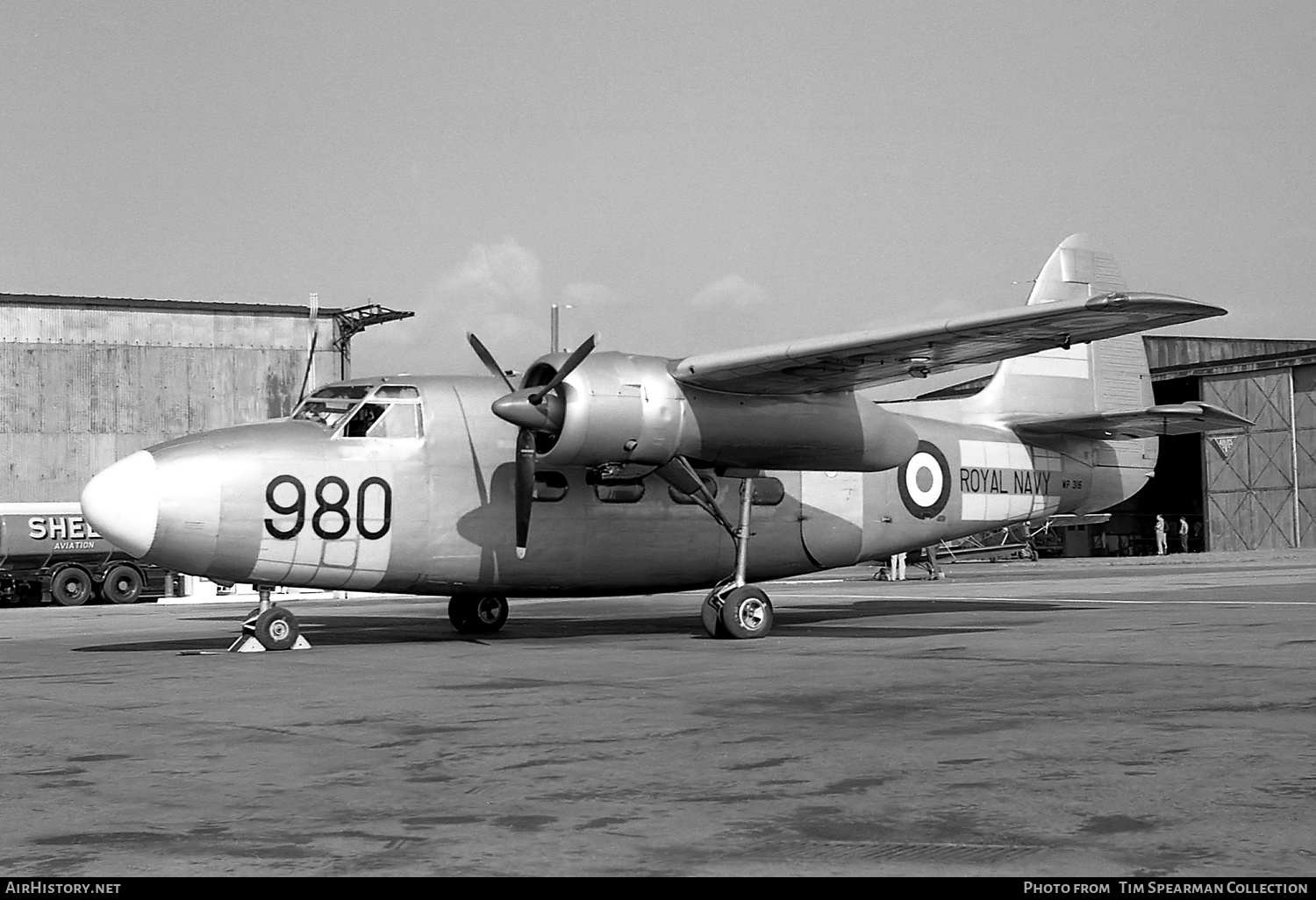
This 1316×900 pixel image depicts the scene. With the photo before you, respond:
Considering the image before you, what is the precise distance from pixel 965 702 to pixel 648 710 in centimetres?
220

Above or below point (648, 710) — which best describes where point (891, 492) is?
above

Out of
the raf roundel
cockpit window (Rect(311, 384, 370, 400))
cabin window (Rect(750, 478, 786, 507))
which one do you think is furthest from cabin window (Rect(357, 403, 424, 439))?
the raf roundel

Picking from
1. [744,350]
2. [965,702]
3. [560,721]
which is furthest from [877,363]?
[560,721]

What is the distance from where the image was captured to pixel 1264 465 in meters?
58.7

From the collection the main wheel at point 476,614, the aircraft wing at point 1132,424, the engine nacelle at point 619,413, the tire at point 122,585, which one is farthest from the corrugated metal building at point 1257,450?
the engine nacelle at point 619,413

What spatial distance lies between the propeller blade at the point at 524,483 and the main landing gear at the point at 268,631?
9.47 feet

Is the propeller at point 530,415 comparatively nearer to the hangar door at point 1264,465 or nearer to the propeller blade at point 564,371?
the propeller blade at point 564,371

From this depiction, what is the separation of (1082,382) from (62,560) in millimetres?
32030

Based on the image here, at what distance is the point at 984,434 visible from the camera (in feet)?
70.2

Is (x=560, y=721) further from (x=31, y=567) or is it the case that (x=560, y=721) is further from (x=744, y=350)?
(x=31, y=567)

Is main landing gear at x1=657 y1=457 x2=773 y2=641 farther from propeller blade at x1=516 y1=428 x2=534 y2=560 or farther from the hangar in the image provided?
the hangar

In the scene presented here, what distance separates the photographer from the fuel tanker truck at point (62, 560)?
40500mm

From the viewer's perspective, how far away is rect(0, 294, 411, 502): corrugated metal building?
2112 inches
